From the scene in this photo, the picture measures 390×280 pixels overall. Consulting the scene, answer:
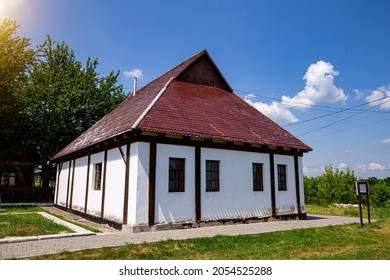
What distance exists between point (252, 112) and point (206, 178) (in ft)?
20.7

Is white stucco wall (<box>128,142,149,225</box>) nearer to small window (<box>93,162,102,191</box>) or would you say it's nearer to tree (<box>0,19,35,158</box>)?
small window (<box>93,162,102,191</box>)

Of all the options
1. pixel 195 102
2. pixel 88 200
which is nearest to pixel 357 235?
pixel 195 102

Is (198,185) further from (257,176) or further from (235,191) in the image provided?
(257,176)

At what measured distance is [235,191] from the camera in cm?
1203

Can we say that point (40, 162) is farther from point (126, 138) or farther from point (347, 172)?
point (347, 172)

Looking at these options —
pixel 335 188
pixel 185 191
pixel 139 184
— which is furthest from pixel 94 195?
pixel 335 188

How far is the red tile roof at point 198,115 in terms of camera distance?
10867 millimetres

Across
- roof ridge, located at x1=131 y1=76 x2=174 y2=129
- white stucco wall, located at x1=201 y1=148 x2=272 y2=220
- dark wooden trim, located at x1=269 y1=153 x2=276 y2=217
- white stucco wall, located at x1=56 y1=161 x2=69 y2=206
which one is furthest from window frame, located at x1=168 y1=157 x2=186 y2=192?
white stucco wall, located at x1=56 y1=161 x2=69 y2=206

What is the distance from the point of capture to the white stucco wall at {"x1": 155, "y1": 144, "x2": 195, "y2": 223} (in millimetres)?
10023

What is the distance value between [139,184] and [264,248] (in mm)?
4589

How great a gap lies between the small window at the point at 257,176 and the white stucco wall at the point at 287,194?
927 millimetres

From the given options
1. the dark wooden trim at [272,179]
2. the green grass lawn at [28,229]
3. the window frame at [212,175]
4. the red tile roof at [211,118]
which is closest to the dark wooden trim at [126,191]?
the red tile roof at [211,118]

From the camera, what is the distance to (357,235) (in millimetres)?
8891

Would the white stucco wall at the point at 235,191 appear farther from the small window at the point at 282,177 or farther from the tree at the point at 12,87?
the tree at the point at 12,87
